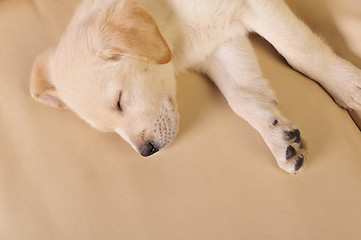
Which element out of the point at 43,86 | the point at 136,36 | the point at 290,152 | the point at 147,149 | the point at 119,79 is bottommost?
the point at 43,86

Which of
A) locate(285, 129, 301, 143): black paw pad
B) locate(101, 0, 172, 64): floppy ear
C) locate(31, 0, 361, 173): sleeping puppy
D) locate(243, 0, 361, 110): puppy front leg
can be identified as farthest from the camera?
locate(243, 0, 361, 110): puppy front leg

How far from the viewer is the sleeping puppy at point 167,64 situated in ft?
4.77

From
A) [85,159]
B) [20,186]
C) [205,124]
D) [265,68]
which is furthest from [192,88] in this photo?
[20,186]

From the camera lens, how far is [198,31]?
1.72 m

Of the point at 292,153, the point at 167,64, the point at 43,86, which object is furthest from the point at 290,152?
the point at 43,86

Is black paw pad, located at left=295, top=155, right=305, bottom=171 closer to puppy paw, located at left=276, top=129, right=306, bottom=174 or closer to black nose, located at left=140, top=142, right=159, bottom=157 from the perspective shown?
puppy paw, located at left=276, top=129, right=306, bottom=174

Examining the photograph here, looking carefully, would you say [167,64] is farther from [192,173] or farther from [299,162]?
[299,162]

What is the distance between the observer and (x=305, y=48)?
5.51ft

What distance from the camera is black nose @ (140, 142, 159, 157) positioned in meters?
1.52

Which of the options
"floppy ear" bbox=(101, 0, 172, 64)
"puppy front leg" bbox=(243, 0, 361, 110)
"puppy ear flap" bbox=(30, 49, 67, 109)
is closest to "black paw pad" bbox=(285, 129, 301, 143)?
"puppy front leg" bbox=(243, 0, 361, 110)

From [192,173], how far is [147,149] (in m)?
0.22

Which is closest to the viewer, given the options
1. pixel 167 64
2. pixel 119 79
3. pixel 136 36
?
pixel 136 36

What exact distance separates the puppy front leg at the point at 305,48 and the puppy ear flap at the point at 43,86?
0.98m

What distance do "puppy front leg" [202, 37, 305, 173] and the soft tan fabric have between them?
0.16 ft
